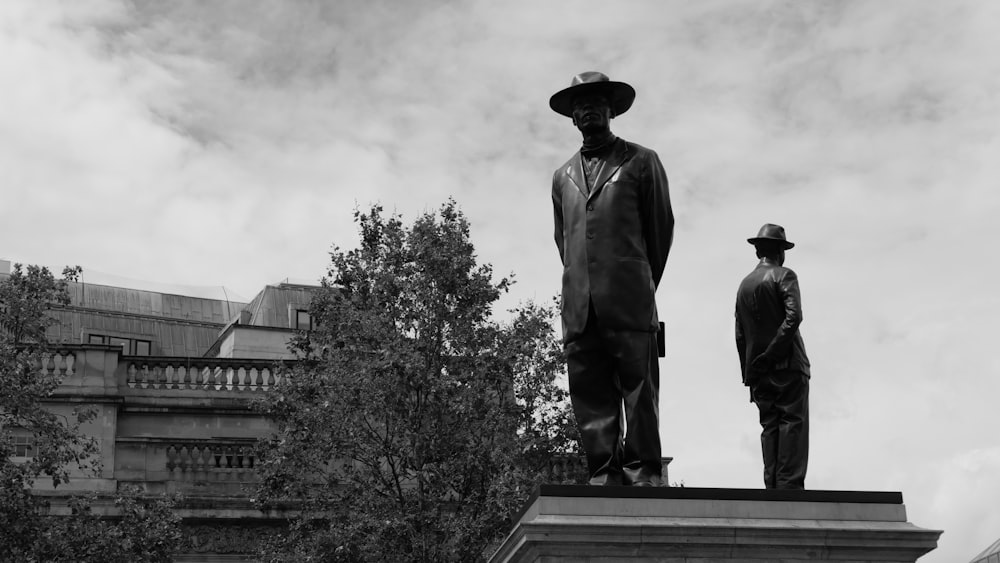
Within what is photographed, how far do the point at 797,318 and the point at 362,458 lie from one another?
52.8 ft

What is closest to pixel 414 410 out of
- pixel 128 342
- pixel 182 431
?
pixel 182 431

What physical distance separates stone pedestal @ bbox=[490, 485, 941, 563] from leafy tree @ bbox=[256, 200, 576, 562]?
15370mm

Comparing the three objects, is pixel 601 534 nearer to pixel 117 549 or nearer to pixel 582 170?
pixel 582 170

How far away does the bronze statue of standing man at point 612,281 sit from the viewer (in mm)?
8961

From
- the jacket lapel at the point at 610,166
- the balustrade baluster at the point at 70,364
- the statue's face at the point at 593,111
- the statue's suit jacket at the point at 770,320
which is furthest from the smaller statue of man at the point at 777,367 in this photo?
the balustrade baluster at the point at 70,364

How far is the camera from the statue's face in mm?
9305

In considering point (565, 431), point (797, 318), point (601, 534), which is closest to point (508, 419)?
point (565, 431)

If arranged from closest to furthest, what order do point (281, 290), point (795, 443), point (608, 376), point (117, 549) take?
point (608, 376) < point (795, 443) < point (117, 549) < point (281, 290)

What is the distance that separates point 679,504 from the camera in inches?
328

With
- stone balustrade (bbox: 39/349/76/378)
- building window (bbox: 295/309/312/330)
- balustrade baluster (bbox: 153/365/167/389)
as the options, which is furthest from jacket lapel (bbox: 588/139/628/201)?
building window (bbox: 295/309/312/330)

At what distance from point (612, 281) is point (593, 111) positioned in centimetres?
107

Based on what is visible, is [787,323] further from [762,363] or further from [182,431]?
[182,431]

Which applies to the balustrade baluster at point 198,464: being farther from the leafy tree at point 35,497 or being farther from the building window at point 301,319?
the building window at point 301,319

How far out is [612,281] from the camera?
355 inches
